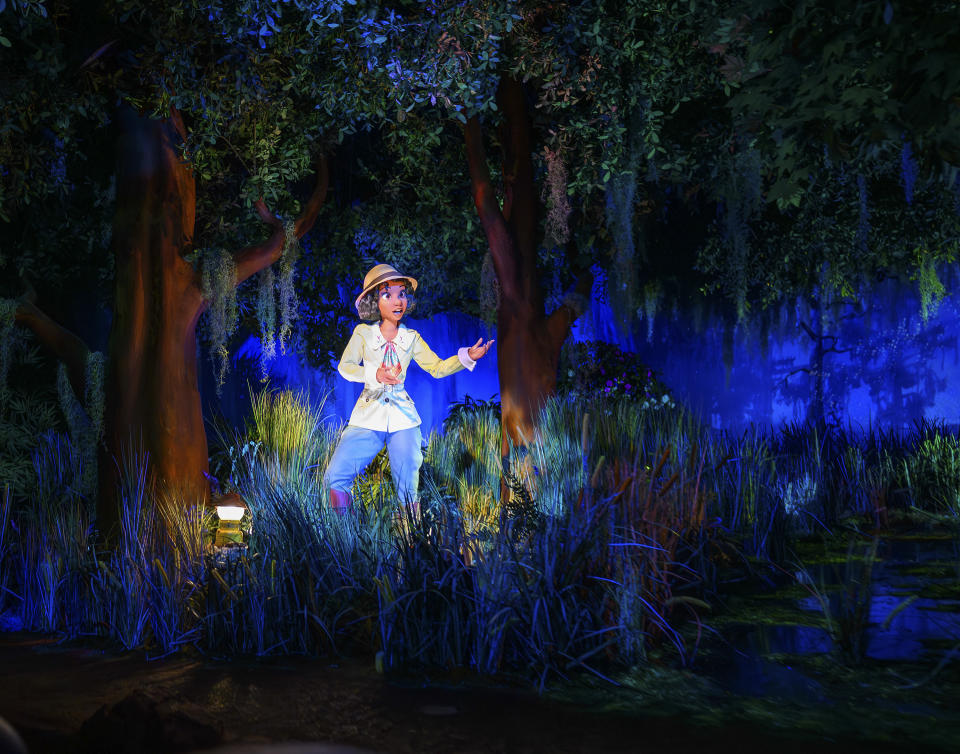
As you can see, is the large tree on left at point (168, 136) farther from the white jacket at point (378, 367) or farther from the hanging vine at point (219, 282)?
the white jacket at point (378, 367)

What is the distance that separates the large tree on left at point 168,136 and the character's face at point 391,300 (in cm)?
134

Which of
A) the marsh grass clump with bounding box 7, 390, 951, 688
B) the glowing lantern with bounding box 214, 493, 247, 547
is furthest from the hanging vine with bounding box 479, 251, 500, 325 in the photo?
the glowing lantern with bounding box 214, 493, 247, 547

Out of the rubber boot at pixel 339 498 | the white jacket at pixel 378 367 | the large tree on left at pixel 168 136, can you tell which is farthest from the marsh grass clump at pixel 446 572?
the large tree on left at pixel 168 136

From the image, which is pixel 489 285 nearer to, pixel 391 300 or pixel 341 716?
pixel 391 300

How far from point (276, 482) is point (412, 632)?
1752mm

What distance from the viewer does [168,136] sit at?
6.63 m

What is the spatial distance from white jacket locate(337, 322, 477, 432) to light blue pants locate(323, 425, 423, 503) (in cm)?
6

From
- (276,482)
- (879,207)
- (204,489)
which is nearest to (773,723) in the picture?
(276,482)

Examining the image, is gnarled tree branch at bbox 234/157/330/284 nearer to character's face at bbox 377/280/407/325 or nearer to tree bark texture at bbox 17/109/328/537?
tree bark texture at bbox 17/109/328/537

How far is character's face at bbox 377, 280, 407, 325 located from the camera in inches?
237

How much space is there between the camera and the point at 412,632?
151 inches

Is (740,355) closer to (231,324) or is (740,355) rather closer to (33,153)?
(231,324)

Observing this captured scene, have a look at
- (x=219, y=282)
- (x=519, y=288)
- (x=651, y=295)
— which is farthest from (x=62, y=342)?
(x=651, y=295)

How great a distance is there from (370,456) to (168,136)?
300 centimetres
